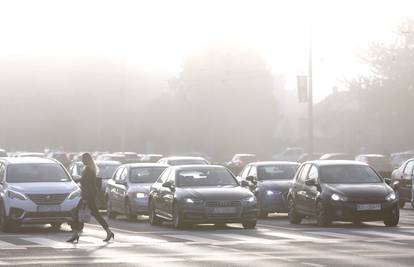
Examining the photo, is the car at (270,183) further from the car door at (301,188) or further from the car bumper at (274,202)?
the car door at (301,188)

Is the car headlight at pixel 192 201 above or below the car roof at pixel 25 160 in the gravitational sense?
below

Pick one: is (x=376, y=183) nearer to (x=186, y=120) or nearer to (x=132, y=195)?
(x=132, y=195)

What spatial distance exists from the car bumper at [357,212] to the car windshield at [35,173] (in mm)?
5870

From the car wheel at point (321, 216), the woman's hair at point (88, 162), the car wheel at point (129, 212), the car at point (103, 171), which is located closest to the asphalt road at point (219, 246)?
the car wheel at point (321, 216)

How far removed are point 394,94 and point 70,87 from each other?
44.0m

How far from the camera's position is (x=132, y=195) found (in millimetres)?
32594

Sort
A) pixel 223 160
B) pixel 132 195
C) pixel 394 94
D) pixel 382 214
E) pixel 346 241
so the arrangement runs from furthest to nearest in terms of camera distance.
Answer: pixel 223 160 → pixel 394 94 → pixel 132 195 → pixel 382 214 → pixel 346 241

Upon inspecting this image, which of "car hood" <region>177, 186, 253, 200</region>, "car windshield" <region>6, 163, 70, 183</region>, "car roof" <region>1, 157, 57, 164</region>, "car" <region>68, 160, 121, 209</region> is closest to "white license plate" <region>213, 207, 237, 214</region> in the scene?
"car hood" <region>177, 186, 253, 200</region>

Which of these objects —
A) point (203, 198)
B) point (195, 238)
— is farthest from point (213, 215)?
point (195, 238)

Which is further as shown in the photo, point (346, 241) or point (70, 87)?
point (70, 87)

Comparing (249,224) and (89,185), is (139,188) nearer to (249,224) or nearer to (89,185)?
(249,224)

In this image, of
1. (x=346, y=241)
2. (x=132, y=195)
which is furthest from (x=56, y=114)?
(x=346, y=241)

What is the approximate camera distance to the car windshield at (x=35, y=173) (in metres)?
27.2

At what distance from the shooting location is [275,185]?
1291 inches
